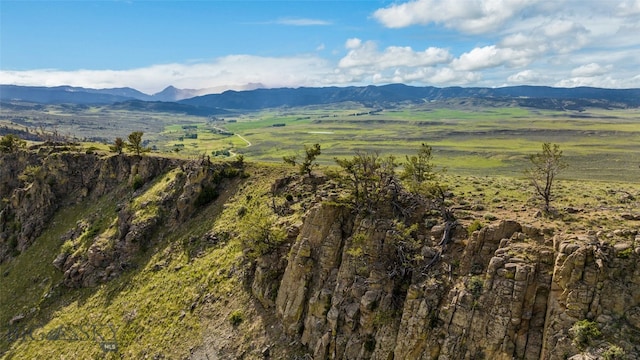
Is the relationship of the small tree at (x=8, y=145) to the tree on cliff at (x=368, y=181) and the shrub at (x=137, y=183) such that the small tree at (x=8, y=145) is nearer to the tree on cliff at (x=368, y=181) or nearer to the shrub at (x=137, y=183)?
the shrub at (x=137, y=183)

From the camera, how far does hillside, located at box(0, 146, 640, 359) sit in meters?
31.8

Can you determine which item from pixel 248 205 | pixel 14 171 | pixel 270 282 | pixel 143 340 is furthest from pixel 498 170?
pixel 14 171

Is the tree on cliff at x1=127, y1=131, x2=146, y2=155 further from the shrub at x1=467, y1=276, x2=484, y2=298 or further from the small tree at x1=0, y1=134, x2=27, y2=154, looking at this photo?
the shrub at x1=467, y1=276, x2=484, y2=298

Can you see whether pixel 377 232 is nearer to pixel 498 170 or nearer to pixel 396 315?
pixel 396 315

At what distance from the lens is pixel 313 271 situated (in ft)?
148

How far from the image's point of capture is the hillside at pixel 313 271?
31828mm

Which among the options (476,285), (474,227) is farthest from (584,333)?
(474,227)

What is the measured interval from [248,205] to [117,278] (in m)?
24.4

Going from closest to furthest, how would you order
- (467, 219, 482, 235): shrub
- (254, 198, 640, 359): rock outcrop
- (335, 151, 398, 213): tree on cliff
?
(254, 198, 640, 359): rock outcrop
(467, 219, 482, 235): shrub
(335, 151, 398, 213): tree on cliff

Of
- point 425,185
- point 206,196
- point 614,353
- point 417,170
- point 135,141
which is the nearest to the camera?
point 614,353

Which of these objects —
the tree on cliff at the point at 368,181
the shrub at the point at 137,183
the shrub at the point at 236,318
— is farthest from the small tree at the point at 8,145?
the tree on cliff at the point at 368,181

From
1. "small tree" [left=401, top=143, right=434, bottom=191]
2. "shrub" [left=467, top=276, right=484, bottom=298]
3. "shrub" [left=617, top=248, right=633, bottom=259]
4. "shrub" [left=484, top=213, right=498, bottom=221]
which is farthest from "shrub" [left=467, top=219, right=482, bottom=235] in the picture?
"shrub" [left=617, top=248, right=633, bottom=259]

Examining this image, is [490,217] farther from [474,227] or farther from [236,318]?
[236,318]

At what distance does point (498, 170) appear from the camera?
5241 inches
